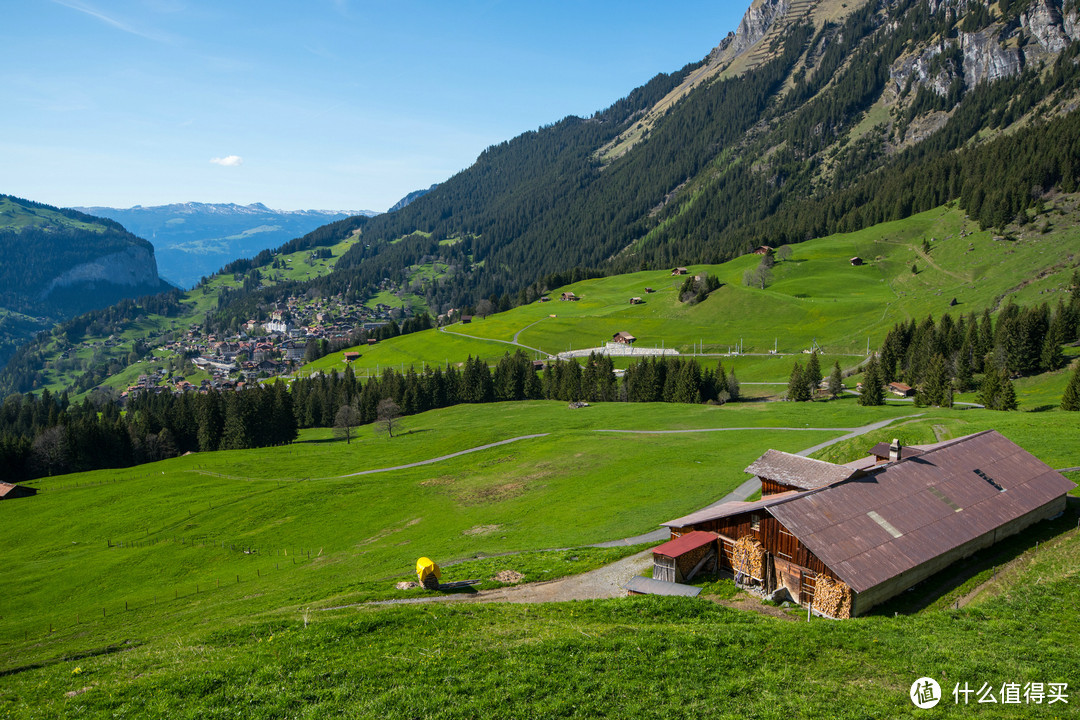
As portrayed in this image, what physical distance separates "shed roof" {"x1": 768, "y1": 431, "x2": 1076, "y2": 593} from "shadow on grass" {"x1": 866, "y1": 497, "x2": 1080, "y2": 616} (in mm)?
1374

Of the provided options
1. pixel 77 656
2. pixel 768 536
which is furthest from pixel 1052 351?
pixel 77 656

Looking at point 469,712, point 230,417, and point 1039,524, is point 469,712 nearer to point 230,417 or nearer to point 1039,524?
point 1039,524

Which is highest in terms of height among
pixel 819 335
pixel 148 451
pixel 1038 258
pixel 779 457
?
pixel 1038 258

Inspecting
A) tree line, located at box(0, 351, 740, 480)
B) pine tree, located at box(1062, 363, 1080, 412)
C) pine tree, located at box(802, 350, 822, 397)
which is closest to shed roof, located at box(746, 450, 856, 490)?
pine tree, located at box(1062, 363, 1080, 412)

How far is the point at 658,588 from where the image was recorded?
32.1 metres

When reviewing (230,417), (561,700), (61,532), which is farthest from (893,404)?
(230,417)

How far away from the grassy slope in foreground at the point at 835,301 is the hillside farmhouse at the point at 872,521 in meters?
89.2

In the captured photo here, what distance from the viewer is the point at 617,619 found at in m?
25.8

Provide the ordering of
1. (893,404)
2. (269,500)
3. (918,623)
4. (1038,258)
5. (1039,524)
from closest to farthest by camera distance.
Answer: (918,623)
(1039,524)
(269,500)
(893,404)
(1038,258)

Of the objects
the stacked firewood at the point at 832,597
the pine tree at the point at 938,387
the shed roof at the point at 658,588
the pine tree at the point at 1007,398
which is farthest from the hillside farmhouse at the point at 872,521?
the pine tree at the point at 938,387

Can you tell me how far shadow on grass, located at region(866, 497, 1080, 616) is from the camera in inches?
1094

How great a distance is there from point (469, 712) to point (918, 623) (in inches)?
744

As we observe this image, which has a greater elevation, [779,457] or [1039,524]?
[779,457]

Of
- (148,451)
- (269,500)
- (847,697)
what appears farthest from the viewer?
(148,451)
